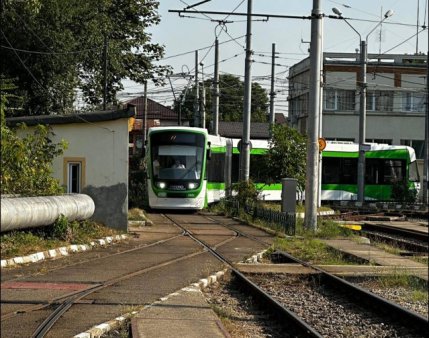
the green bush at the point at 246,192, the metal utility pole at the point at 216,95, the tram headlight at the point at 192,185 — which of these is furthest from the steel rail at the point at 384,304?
the metal utility pole at the point at 216,95

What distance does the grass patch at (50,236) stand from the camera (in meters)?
12.9

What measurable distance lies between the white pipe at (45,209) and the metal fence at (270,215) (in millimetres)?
5806

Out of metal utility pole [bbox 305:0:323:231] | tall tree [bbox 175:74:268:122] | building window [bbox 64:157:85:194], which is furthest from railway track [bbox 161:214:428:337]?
tall tree [bbox 175:74:268:122]

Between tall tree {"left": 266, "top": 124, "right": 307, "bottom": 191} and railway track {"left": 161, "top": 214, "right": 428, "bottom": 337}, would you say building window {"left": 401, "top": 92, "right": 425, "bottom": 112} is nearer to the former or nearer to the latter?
tall tree {"left": 266, "top": 124, "right": 307, "bottom": 191}

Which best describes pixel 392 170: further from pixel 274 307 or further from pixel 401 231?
pixel 274 307

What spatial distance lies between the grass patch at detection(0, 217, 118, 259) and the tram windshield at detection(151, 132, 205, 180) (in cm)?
850

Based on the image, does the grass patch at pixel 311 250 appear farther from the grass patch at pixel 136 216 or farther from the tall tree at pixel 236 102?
the tall tree at pixel 236 102

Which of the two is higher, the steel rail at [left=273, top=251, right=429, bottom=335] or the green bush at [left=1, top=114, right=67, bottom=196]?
the green bush at [left=1, top=114, right=67, bottom=196]

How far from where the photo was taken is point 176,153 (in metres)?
26.0

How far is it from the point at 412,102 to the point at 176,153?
3545 centimetres

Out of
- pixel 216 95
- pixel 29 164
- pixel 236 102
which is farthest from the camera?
pixel 236 102

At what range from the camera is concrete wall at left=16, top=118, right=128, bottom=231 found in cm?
1809

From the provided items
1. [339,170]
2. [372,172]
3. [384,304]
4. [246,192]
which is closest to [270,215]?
[246,192]

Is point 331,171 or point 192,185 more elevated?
point 331,171
